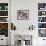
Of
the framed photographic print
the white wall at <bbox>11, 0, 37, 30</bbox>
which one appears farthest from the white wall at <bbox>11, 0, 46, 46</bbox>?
the framed photographic print

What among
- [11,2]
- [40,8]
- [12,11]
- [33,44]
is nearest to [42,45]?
[33,44]

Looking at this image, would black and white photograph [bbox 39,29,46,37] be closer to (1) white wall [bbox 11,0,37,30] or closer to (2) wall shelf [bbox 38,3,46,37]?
(2) wall shelf [bbox 38,3,46,37]

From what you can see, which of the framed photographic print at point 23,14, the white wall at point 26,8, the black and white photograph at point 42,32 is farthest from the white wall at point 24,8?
the black and white photograph at point 42,32

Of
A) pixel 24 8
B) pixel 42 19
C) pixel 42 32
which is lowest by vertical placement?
pixel 42 32

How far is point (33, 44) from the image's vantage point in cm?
600

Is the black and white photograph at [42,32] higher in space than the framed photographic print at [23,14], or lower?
lower

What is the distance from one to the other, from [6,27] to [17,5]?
4.25 feet

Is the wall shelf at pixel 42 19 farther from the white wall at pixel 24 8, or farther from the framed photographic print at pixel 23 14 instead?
the framed photographic print at pixel 23 14

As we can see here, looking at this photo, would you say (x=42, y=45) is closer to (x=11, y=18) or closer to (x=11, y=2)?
(x=11, y=18)

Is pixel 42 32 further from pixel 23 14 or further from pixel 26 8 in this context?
pixel 26 8

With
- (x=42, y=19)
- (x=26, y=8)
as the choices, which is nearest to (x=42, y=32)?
(x=42, y=19)

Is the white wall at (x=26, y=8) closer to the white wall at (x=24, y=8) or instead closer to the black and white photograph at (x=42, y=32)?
the white wall at (x=24, y=8)

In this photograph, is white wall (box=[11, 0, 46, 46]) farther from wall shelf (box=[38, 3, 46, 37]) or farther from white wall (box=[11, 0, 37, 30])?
wall shelf (box=[38, 3, 46, 37])

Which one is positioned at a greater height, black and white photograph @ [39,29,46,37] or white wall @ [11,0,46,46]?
white wall @ [11,0,46,46]
